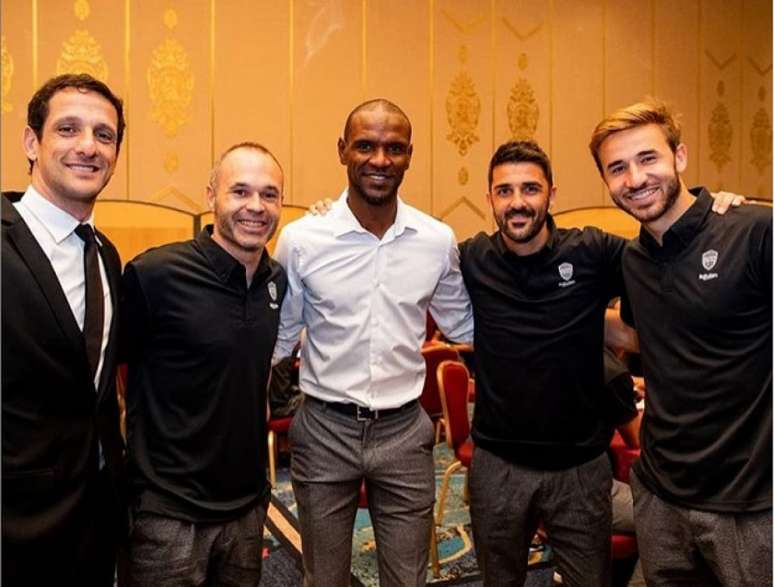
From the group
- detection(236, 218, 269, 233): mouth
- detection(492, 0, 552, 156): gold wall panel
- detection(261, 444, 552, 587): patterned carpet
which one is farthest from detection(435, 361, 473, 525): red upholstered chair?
detection(492, 0, 552, 156): gold wall panel

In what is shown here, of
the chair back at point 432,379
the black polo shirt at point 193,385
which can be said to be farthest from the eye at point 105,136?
the chair back at point 432,379

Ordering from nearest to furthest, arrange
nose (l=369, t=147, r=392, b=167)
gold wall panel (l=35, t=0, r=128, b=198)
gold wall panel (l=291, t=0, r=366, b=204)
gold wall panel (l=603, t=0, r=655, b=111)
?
1. nose (l=369, t=147, r=392, b=167)
2. gold wall panel (l=35, t=0, r=128, b=198)
3. gold wall panel (l=291, t=0, r=366, b=204)
4. gold wall panel (l=603, t=0, r=655, b=111)

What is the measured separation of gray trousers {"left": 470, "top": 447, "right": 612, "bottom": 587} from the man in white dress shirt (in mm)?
210

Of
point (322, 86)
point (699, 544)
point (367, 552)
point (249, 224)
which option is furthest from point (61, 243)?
point (322, 86)

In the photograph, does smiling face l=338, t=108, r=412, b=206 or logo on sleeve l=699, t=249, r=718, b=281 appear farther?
smiling face l=338, t=108, r=412, b=206

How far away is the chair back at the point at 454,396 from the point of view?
331 centimetres

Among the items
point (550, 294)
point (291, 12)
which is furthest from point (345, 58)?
point (550, 294)

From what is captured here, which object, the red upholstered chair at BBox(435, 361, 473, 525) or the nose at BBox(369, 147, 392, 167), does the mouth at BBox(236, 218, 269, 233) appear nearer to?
the nose at BBox(369, 147, 392, 167)

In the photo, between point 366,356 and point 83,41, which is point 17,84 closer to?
point 83,41

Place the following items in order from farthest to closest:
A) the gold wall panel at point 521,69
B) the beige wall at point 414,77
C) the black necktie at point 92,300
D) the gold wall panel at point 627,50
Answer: the gold wall panel at point 627,50
the gold wall panel at point 521,69
the beige wall at point 414,77
the black necktie at point 92,300

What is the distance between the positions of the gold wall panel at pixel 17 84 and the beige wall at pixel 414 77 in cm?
1

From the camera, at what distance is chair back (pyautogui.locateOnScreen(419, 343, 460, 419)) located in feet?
13.1

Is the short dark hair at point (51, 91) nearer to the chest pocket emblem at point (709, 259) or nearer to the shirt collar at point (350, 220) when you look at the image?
the shirt collar at point (350, 220)

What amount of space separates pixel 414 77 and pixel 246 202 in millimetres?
5371
